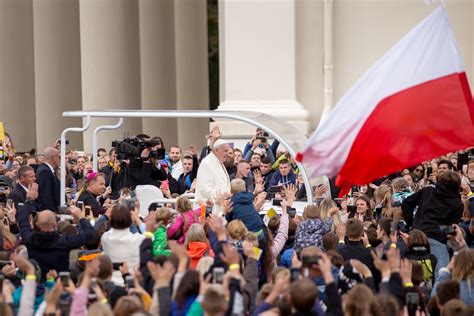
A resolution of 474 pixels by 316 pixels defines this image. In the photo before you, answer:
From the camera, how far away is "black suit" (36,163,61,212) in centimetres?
2072

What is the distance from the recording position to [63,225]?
53.5 ft

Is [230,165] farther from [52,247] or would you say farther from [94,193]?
[52,247]

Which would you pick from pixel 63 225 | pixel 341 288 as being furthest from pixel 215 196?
pixel 341 288

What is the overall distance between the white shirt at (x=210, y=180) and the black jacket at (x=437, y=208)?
2946 mm

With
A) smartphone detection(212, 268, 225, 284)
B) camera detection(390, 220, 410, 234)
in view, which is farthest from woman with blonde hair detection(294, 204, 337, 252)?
smartphone detection(212, 268, 225, 284)

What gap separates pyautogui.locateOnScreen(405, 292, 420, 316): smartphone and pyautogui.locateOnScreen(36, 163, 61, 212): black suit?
8.81 meters

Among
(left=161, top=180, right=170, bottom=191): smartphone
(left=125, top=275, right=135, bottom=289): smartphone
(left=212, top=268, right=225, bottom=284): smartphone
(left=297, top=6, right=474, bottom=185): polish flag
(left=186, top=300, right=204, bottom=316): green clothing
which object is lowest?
(left=161, top=180, right=170, bottom=191): smartphone

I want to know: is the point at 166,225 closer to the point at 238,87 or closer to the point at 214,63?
the point at 238,87

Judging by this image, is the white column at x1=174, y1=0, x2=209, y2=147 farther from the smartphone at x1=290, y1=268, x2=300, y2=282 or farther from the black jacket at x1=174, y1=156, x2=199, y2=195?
the smartphone at x1=290, y1=268, x2=300, y2=282

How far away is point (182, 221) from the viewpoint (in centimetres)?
1703

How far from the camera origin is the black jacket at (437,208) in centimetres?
1811

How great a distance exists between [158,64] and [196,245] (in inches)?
1051

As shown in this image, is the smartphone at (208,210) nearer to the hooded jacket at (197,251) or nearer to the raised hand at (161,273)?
the hooded jacket at (197,251)

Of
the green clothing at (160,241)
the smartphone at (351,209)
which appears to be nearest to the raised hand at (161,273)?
the green clothing at (160,241)
